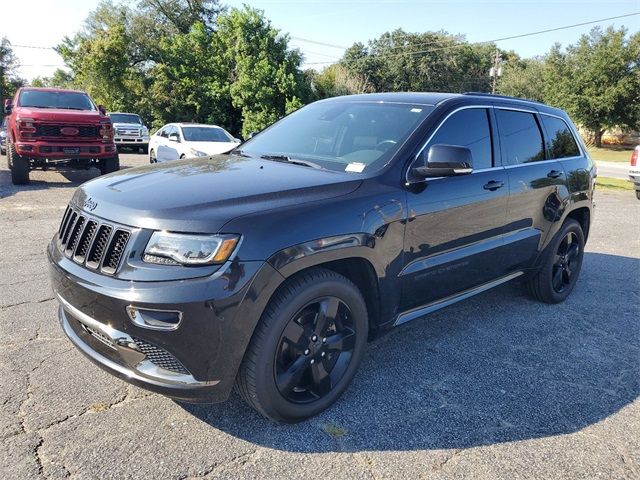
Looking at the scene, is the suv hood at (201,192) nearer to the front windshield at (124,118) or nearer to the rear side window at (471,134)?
the rear side window at (471,134)

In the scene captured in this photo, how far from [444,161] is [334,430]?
168 centimetres

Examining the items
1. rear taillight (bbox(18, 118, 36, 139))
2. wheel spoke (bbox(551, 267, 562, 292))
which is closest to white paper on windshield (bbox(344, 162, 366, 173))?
wheel spoke (bbox(551, 267, 562, 292))

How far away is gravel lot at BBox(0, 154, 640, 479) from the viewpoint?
249 centimetres

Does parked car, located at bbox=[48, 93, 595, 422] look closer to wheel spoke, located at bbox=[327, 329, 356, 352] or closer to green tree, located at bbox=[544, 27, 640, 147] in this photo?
wheel spoke, located at bbox=[327, 329, 356, 352]

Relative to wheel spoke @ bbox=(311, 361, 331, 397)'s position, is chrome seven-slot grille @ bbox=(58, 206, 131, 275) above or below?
above

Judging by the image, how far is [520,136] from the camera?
4.29 metres

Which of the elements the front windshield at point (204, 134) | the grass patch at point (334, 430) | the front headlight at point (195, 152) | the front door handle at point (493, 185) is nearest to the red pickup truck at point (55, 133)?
the front headlight at point (195, 152)

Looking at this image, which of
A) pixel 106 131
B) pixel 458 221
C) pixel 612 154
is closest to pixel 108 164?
pixel 106 131

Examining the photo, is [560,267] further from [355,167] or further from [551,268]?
[355,167]

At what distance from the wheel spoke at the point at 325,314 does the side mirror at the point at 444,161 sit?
3.31ft

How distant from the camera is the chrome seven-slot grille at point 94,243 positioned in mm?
2480

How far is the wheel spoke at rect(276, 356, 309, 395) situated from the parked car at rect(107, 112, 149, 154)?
21338mm

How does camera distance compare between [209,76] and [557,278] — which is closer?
[557,278]

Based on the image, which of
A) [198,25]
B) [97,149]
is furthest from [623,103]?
[97,149]
